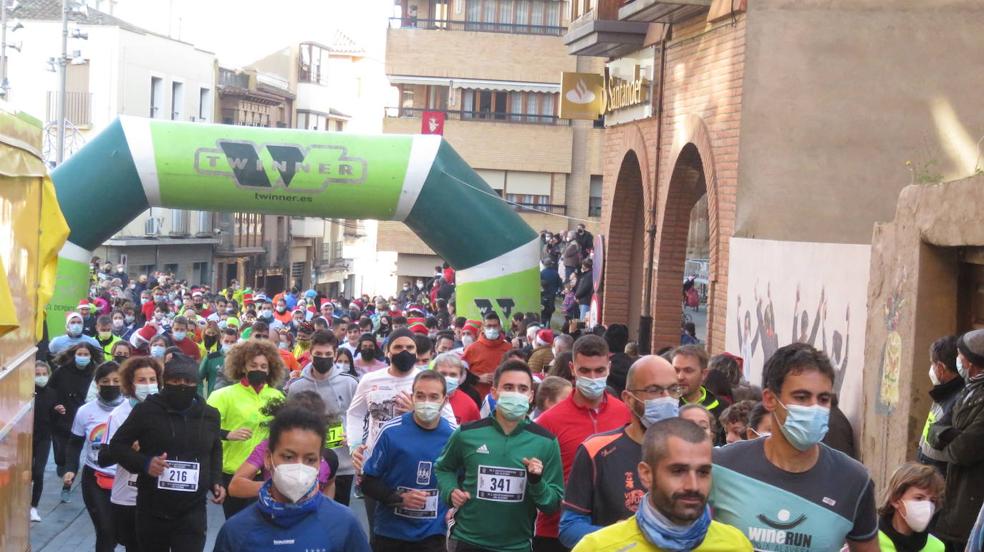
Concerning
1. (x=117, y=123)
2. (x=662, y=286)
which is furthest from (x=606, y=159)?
(x=117, y=123)

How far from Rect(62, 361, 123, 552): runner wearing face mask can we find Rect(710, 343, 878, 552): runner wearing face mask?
532 centimetres

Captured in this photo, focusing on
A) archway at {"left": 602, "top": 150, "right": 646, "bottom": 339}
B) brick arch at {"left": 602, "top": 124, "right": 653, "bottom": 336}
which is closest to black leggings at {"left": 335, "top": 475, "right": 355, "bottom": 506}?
brick arch at {"left": 602, "top": 124, "right": 653, "bottom": 336}

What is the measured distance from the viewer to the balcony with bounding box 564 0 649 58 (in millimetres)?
19547

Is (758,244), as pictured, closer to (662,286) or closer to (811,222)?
(811,222)

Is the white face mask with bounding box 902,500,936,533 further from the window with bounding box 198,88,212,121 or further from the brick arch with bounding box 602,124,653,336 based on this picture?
the window with bounding box 198,88,212,121

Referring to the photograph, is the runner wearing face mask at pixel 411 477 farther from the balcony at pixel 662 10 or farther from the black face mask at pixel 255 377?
the balcony at pixel 662 10

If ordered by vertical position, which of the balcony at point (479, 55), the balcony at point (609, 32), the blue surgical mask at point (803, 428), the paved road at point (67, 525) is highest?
the balcony at point (479, 55)

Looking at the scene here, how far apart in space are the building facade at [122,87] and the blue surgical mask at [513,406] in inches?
1743

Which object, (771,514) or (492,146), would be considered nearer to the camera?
(771,514)

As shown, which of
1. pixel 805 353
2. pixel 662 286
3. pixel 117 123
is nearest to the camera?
pixel 805 353

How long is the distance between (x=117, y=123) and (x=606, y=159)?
7.18 meters

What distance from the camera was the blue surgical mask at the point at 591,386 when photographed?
7707 millimetres

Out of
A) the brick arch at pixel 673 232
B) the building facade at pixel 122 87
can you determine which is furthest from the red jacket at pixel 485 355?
the building facade at pixel 122 87

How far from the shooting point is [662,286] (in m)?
18.6
